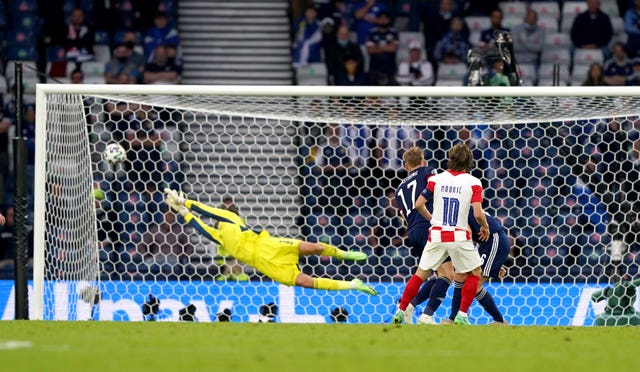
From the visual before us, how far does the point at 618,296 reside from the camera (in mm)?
11766

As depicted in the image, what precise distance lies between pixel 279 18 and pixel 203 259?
636 centimetres

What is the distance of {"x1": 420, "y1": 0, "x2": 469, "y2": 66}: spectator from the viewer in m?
18.0

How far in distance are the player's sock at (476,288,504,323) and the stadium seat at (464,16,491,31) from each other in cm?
778

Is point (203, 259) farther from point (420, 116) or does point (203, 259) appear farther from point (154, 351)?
point (154, 351)

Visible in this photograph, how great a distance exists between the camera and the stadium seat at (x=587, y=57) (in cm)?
1794

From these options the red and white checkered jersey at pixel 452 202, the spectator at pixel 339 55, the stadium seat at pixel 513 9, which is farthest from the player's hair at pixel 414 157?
the stadium seat at pixel 513 9

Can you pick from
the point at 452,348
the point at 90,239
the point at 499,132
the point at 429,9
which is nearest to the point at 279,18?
the point at 429,9

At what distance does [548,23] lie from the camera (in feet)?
60.8

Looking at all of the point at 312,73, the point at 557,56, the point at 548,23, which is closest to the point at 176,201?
the point at 312,73

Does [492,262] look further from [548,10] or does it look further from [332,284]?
[548,10]

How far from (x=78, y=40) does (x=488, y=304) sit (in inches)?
338

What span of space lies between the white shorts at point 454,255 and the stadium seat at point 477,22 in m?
8.20

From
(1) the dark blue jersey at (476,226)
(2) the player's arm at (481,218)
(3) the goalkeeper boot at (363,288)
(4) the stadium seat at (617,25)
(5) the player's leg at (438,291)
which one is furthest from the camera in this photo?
(4) the stadium seat at (617,25)

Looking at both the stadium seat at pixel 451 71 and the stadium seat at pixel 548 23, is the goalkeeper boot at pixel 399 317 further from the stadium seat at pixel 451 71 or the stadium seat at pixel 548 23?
the stadium seat at pixel 548 23
